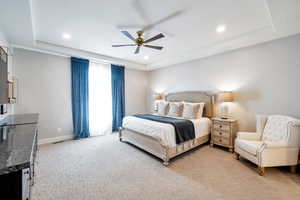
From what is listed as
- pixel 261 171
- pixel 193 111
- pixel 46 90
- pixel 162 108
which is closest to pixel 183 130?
pixel 193 111

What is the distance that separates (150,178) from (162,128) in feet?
3.08

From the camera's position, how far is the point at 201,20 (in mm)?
2576

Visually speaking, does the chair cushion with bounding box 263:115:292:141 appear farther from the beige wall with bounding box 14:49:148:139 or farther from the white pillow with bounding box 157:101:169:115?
the beige wall with bounding box 14:49:148:139

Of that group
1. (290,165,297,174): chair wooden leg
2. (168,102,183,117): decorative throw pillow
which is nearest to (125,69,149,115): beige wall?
(168,102,183,117): decorative throw pillow

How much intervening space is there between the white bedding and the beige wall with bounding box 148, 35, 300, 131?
96cm

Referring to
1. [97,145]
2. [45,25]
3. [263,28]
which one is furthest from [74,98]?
[263,28]

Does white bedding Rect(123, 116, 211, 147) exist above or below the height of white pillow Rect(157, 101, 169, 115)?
below

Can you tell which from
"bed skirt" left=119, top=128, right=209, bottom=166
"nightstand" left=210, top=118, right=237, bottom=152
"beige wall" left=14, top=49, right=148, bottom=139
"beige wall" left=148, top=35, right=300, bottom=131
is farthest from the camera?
"beige wall" left=14, top=49, right=148, bottom=139

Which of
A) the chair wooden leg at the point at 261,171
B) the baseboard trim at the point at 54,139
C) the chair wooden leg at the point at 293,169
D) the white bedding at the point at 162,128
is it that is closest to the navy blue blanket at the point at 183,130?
the white bedding at the point at 162,128

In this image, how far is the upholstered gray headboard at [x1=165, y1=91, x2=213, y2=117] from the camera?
4168 mm

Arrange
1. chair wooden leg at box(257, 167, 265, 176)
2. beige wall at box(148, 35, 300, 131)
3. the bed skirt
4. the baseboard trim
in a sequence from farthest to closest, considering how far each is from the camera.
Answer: the baseboard trim < beige wall at box(148, 35, 300, 131) < the bed skirt < chair wooden leg at box(257, 167, 265, 176)

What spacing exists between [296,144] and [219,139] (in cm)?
142

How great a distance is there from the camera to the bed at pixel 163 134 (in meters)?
2.78

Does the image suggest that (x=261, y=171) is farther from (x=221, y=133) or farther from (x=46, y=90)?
(x=46, y=90)
